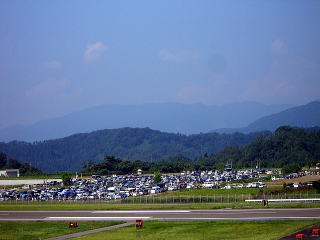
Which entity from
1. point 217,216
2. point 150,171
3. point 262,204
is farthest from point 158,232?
point 150,171

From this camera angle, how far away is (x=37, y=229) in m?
50.7

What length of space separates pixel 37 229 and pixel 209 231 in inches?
658

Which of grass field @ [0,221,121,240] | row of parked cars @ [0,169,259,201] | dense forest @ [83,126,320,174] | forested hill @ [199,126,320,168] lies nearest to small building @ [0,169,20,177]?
dense forest @ [83,126,320,174]

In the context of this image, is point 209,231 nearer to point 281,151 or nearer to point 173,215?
point 173,215

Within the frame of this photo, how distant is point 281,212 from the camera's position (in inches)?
2124

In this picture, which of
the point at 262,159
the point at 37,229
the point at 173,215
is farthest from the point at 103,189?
the point at 262,159

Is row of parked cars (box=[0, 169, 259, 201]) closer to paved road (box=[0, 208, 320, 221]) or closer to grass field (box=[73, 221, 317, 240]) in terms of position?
paved road (box=[0, 208, 320, 221])

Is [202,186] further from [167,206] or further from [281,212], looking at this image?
[281,212]

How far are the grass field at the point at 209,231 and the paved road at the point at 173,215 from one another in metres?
3.94

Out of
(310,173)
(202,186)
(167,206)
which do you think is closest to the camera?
(167,206)

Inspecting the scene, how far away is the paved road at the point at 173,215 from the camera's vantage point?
169 feet

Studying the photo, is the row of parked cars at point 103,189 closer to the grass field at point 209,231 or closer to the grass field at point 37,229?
the grass field at point 37,229

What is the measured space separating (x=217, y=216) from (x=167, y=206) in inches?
555

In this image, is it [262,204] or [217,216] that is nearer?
[217,216]
